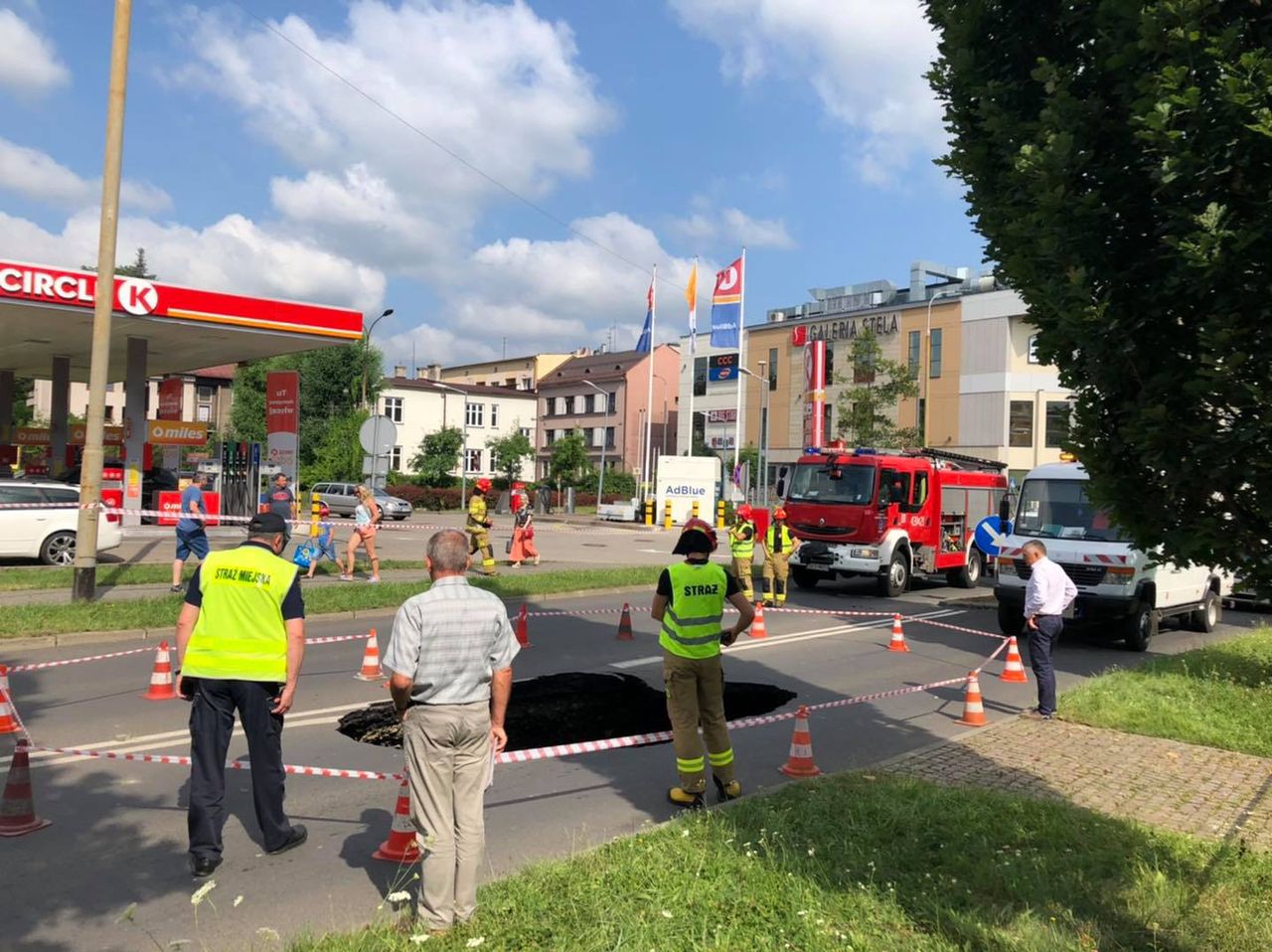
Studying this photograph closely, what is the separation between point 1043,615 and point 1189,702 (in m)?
1.66

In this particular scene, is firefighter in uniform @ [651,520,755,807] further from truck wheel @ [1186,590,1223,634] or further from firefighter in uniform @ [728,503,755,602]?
truck wheel @ [1186,590,1223,634]

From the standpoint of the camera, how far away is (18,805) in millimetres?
5293

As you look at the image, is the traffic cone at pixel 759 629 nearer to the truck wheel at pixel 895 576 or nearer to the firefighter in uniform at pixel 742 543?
the firefighter in uniform at pixel 742 543

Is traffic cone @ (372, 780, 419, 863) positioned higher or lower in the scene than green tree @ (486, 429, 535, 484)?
lower

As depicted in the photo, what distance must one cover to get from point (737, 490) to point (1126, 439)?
136 ft

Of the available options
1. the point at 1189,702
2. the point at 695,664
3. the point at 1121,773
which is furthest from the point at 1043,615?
the point at 695,664

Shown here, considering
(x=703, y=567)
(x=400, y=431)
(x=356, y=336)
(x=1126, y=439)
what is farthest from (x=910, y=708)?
(x=400, y=431)

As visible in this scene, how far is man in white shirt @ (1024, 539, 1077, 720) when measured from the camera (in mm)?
8750

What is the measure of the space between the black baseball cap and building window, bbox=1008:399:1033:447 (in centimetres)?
5193

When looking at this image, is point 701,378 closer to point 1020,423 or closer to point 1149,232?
point 1020,423

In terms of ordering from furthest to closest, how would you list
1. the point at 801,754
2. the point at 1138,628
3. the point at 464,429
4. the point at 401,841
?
the point at 464,429 < the point at 1138,628 < the point at 801,754 < the point at 401,841

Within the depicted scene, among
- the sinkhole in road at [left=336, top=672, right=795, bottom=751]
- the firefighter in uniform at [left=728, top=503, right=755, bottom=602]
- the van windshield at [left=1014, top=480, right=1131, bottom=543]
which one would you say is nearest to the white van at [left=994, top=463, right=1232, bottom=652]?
the van windshield at [left=1014, top=480, right=1131, bottom=543]

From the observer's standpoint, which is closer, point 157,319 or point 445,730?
point 445,730

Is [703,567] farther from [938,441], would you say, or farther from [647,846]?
[938,441]
